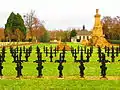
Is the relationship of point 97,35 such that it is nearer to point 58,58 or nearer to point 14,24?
point 14,24

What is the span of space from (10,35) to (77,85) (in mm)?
72584

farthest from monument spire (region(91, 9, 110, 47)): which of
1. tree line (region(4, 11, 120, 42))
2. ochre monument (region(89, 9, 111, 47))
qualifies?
tree line (region(4, 11, 120, 42))

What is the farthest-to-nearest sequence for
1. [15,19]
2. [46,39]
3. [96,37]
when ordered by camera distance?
1. [46,39]
2. [15,19]
3. [96,37]

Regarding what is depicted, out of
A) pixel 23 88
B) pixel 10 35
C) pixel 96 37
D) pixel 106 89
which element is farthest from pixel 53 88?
pixel 10 35

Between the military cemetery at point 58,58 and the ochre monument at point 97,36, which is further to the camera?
the ochre monument at point 97,36

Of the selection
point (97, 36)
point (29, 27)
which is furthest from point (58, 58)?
point (29, 27)

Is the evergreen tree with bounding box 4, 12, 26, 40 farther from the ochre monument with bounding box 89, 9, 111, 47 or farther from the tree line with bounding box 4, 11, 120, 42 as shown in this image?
the ochre monument with bounding box 89, 9, 111, 47

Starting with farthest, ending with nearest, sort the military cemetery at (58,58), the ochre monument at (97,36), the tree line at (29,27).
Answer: the tree line at (29,27), the ochre monument at (97,36), the military cemetery at (58,58)

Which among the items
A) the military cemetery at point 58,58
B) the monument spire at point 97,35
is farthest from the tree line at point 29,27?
the monument spire at point 97,35

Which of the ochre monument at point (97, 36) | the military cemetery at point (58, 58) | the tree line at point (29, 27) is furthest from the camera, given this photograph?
the tree line at point (29, 27)

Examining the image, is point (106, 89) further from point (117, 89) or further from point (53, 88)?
point (53, 88)

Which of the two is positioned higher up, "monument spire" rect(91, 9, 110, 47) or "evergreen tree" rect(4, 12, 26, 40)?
"evergreen tree" rect(4, 12, 26, 40)

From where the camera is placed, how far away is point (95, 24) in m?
72.6

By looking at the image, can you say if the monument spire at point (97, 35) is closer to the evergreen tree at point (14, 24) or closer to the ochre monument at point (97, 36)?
the ochre monument at point (97, 36)
